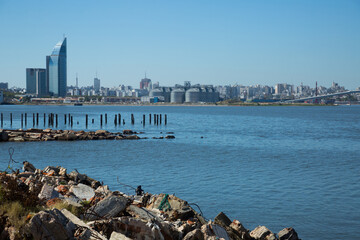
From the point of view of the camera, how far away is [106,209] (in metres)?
8.59

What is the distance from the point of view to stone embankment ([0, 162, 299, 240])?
282 inches

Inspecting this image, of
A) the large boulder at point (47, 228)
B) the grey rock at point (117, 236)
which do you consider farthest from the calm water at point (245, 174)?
the large boulder at point (47, 228)

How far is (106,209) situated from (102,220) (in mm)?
510

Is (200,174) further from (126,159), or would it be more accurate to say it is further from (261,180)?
(126,159)

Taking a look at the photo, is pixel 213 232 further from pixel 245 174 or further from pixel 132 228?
pixel 245 174

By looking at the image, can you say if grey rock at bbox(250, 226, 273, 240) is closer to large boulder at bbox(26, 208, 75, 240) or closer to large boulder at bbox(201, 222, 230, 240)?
large boulder at bbox(201, 222, 230, 240)

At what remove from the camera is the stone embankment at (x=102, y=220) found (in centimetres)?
715

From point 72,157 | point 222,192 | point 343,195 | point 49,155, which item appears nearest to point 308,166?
point 343,195

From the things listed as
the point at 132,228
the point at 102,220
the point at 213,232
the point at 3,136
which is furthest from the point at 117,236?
the point at 3,136

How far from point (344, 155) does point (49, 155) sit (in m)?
20.5

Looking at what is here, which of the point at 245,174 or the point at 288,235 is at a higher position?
the point at 288,235

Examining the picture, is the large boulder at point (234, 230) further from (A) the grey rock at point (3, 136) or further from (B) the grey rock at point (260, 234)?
(A) the grey rock at point (3, 136)

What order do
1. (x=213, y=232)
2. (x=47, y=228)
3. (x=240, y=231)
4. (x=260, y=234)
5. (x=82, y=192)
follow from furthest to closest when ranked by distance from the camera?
(x=82, y=192) < (x=260, y=234) < (x=240, y=231) < (x=213, y=232) < (x=47, y=228)

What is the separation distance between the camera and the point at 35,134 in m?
41.2
